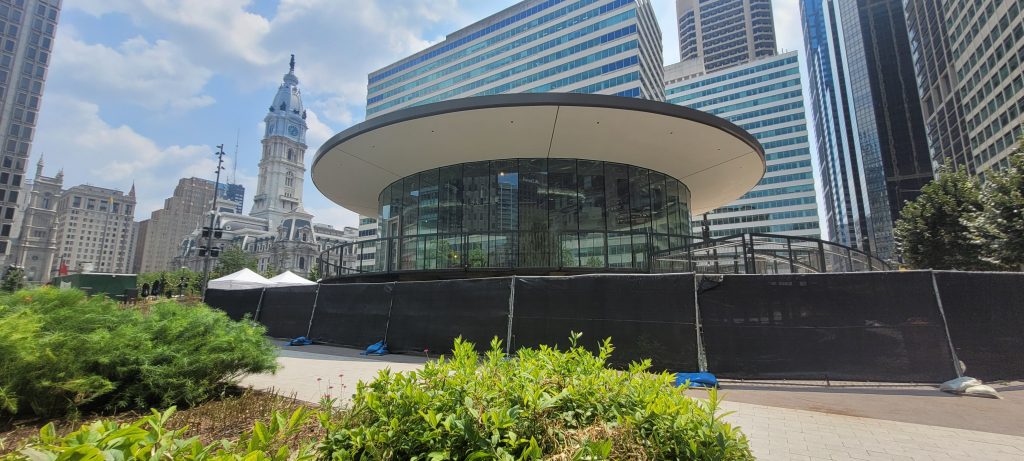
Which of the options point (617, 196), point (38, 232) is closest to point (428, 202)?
point (617, 196)

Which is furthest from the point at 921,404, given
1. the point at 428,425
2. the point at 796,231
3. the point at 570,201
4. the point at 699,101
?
the point at 699,101

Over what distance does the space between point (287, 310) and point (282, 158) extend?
578ft

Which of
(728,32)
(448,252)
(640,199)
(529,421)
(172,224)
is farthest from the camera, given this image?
(172,224)

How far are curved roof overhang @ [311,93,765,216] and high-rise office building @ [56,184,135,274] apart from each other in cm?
17184

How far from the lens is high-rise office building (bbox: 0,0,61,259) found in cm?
8206

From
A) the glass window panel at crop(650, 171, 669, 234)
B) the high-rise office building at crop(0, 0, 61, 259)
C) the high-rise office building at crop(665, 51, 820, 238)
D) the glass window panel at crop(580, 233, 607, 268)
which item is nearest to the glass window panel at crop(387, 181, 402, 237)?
the glass window panel at crop(580, 233, 607, 268)

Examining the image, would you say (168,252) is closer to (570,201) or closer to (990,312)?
(570,201)

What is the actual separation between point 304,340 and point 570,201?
34.7ft

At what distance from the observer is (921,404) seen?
19.5 ft

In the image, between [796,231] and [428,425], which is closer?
[428,425]

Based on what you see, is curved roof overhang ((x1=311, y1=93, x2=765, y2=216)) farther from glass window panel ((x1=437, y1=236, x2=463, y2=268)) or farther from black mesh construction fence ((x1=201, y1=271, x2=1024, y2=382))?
black mesh construction fence ((x1=201, y1=271, x2=1024, y2=382))

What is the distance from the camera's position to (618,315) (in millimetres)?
8094

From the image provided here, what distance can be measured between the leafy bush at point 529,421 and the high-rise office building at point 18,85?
116997 mm

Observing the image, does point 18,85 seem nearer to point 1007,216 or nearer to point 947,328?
point 947,328
